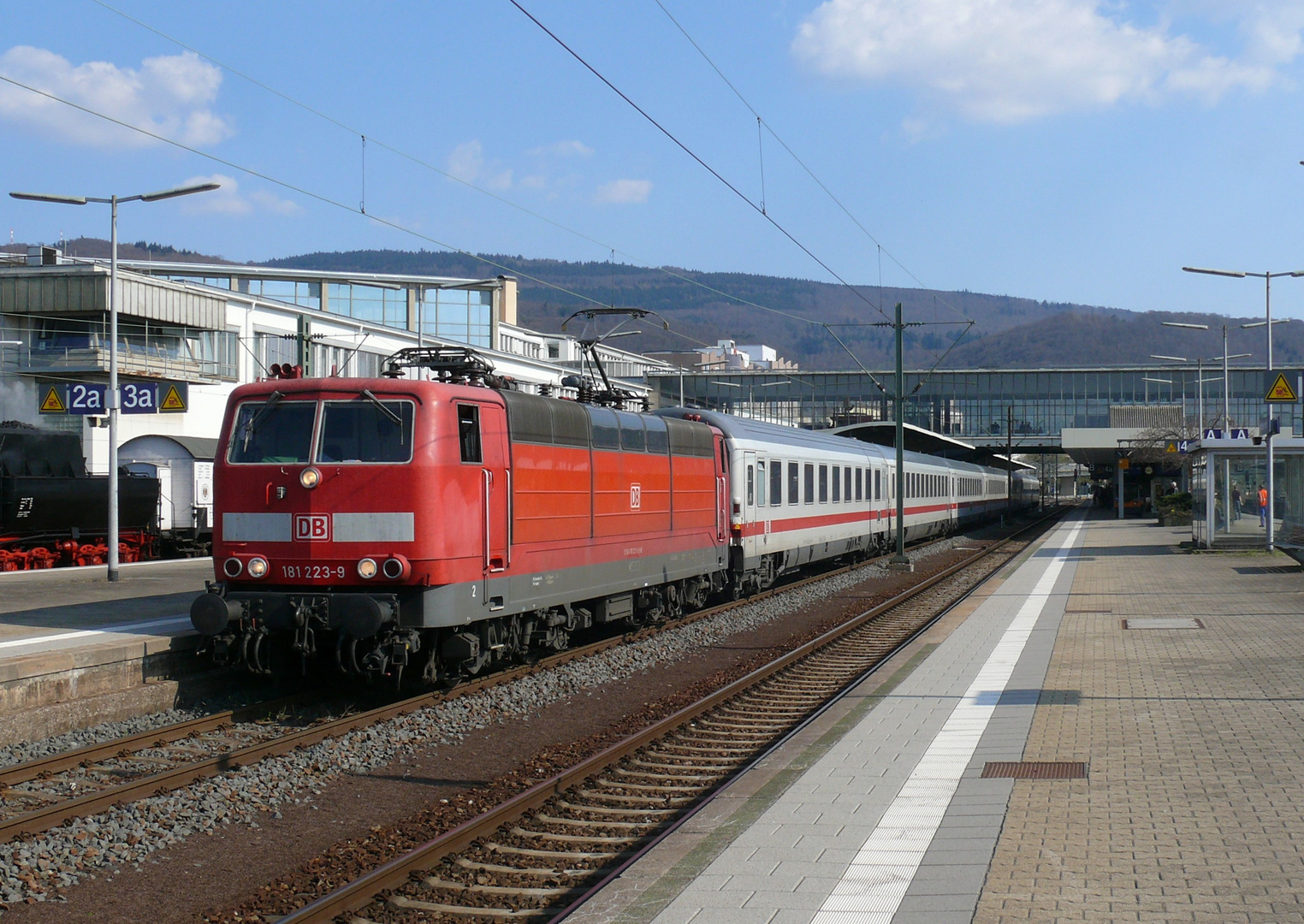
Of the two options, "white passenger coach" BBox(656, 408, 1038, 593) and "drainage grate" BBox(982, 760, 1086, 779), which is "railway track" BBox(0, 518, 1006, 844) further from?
"white passenger coach" BBox(656, 408, 1038, 593)

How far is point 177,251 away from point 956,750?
183252 mm

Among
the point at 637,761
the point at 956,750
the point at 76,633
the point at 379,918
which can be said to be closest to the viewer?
the point at 379,918

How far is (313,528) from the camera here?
11.1m

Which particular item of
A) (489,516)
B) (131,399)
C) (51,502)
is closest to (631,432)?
(489,516)

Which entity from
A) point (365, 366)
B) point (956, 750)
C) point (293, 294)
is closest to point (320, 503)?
point (956, 750)

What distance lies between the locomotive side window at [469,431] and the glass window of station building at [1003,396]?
247 ft

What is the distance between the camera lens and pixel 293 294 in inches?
2859

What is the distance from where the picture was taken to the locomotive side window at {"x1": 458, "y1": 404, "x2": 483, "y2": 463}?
1148cm

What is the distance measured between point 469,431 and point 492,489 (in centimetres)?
63

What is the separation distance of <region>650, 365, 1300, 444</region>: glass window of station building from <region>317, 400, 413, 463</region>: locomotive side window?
75.7 meters

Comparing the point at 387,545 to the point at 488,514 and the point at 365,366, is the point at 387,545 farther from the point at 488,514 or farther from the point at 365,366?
the point at 365,366

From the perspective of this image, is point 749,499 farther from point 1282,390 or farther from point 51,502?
point 51,502

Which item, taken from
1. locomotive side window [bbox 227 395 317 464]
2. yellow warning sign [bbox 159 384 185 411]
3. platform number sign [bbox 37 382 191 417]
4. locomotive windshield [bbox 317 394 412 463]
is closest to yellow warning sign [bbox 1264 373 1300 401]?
locomotive windshield [bbox 317 394 412 463]

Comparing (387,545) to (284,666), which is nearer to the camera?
(387,545)
